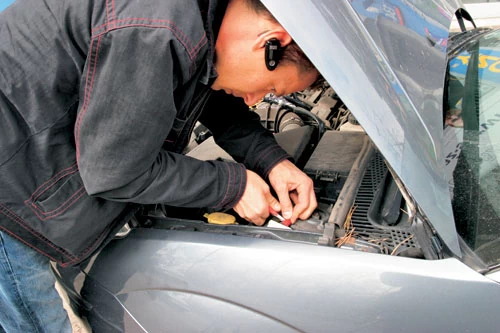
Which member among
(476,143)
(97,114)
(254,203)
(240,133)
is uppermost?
(97,114)

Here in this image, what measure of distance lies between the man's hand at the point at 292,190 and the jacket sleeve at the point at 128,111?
14.9 inches

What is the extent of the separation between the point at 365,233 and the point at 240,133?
0.61m

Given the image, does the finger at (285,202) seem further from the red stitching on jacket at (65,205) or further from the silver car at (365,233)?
the red stitching on jacket at (65,205)

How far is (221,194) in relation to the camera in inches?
44.8

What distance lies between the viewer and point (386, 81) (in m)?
0.92

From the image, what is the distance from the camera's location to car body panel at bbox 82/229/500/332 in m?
0.85

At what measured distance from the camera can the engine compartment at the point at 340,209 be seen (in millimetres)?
984

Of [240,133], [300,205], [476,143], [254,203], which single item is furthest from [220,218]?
[476,143]

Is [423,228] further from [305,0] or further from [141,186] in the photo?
[141,186]

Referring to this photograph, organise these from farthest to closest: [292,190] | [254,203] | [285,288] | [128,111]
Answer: [292,190]
[254,203]
[285,288]
[128,111]

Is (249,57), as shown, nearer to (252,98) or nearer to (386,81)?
(252,98)

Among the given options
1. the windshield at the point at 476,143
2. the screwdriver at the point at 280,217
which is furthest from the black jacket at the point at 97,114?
the windshield at the point at 476,143

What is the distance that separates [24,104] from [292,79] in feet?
2.17

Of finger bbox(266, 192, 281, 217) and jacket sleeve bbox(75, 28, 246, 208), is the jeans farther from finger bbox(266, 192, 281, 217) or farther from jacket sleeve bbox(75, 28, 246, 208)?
finger bbox(266, 192, 281, 217)
